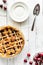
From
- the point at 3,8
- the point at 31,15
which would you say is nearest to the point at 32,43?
the point at 31,15

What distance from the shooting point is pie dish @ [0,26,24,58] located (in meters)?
1.50

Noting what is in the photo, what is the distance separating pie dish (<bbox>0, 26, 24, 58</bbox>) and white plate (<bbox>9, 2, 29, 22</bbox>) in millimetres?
104

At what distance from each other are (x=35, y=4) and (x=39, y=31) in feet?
0.78

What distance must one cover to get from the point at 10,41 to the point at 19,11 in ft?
0.88

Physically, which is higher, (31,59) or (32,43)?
(32,43)

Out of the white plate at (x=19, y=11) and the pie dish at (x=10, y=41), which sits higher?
the white plate at (x=19, y=11)

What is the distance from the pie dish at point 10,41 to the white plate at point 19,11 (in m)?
0.10

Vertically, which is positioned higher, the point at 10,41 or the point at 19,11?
the point at 19,11

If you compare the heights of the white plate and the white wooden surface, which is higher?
the white plate

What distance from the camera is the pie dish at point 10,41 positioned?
1.50 m

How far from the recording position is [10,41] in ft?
5.02

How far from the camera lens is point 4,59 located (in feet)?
5.16

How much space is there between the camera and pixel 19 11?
158 centimetres

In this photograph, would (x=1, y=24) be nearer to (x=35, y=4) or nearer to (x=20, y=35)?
(x=20, y=35)
